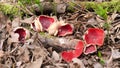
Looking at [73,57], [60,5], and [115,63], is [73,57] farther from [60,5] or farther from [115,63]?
[60,5]

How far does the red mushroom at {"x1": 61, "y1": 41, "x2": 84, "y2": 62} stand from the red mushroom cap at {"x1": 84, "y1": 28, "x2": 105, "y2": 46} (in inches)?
4.8

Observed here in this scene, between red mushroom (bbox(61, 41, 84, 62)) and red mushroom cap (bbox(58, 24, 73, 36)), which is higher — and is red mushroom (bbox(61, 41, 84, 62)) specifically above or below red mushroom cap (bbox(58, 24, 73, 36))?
below

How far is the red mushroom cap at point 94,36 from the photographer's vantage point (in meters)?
3.68

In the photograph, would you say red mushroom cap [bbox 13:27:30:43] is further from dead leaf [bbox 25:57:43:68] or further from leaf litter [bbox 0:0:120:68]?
dead leaf [bbox 25:57:43:68]

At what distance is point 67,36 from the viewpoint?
154 inches

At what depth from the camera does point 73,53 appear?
3.64 meters

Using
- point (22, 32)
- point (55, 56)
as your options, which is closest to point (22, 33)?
point (22, 32)

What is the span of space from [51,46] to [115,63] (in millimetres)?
715

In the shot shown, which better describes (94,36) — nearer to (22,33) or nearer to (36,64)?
(36,64)

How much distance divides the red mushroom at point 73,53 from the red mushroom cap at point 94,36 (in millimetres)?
121

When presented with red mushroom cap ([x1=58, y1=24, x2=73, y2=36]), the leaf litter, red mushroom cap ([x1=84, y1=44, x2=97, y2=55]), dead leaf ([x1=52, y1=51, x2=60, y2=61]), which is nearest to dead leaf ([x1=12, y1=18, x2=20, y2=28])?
the leaf litter

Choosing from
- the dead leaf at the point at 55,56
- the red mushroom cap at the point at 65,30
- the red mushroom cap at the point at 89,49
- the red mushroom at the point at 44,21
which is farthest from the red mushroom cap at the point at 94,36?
the red mushroom at the point at 44,21

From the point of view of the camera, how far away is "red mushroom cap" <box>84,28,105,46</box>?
12.1 feet

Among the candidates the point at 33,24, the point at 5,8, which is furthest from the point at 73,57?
the point at 5,8
